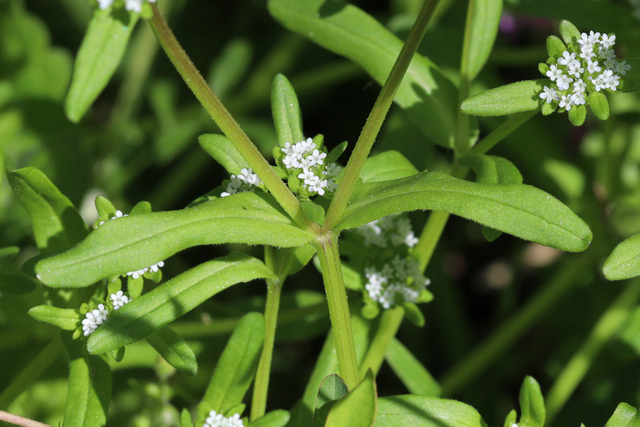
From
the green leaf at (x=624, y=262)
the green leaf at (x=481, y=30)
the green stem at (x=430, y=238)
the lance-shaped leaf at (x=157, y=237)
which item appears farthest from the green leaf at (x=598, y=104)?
the lance-shaped leaf at (x=157, y=237)

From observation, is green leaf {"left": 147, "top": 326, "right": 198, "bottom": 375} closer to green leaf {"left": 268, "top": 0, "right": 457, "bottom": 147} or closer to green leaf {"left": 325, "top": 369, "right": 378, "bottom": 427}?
green leaf {"left": 325, "top": 369, "right": 378, "bottom": 427}

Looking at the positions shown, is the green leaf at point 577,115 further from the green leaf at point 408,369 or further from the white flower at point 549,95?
the green leaf at point 408,369

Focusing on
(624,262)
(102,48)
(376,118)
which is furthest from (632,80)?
(102,48)

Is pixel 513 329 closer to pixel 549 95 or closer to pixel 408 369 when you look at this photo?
pixel 408 369

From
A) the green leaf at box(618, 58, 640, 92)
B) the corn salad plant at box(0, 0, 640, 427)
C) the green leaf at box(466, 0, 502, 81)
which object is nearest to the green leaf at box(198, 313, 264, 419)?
the corn salad plant at box(0, 0, 640, 427)

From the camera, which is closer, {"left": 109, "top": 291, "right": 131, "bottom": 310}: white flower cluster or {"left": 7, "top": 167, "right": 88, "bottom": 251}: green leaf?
{"left": 109, "top": 291, "right": 131, "bottom": 310}: white flower cluster

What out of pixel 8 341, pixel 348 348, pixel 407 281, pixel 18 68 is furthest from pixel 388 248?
pixel 18 68

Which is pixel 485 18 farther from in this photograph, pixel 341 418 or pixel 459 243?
pixel 459 243
